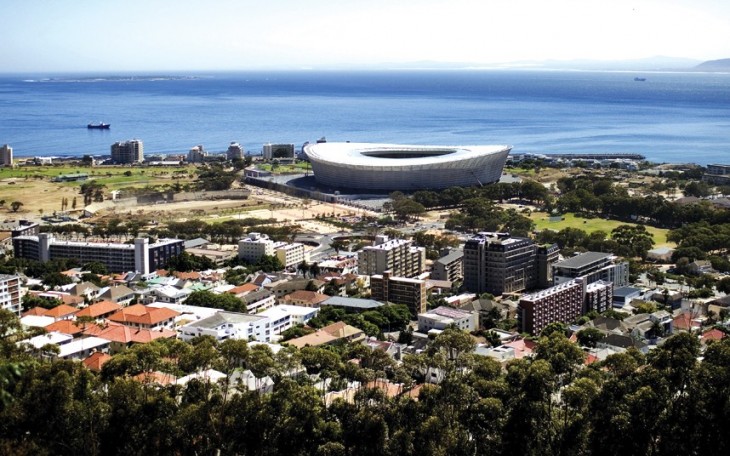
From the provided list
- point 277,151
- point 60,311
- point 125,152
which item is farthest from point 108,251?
point 277,151

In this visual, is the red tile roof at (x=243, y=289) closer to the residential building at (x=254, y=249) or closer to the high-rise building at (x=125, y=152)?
the residential building at (x=254, y=249)

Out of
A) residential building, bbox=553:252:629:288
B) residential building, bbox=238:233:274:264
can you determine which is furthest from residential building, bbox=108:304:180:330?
residential building, bbox=553:252:629:288

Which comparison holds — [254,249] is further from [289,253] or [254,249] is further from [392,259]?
[392,259]

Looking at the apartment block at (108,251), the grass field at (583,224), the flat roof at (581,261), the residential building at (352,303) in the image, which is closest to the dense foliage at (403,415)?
the residential building at (352,303)

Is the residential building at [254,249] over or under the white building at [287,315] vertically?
over

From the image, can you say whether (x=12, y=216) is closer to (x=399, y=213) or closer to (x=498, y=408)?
(x=399, y=213)

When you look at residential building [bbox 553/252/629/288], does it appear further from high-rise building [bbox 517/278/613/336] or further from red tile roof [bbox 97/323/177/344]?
red tile roof [bbox 97/323/177/344]
